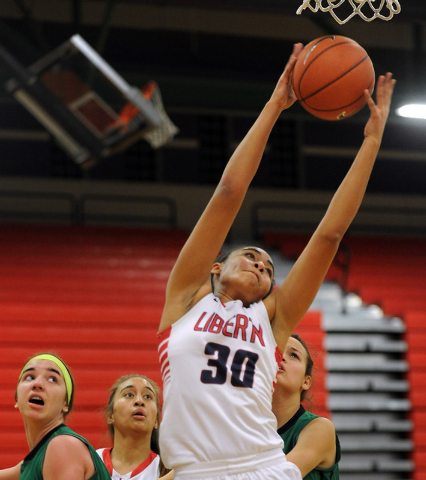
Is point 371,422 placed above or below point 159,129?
below

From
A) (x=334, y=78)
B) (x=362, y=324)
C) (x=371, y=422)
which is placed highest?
(x=334, y=78)

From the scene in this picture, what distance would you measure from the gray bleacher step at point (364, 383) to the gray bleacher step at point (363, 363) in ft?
0.23

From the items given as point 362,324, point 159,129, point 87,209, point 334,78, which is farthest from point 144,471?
point 87,209

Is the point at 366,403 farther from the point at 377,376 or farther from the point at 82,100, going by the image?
the point at 82,100

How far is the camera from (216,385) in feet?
6.62

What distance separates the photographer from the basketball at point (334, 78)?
2.61 meters

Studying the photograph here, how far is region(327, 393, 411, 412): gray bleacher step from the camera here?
7.11 meters

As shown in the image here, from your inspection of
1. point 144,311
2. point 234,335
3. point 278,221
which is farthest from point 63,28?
point 234,335

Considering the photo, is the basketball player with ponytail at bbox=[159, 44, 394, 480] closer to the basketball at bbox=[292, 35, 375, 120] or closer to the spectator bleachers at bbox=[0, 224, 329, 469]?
the basketball at bbox=[292, 35, 375, 120]

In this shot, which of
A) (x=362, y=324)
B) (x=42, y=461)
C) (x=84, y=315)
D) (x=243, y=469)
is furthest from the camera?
(x=362, y=324)

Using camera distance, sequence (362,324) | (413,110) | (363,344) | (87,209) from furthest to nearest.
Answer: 1. (87,209)
2. (413,110)
3. (362,324)
4. (363,344)

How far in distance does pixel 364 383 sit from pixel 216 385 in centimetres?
559

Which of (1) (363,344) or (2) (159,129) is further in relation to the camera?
(1) (363,344)

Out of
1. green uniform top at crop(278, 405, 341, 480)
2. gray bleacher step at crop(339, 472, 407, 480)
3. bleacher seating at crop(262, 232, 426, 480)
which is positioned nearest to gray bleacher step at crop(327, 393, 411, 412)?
bleacher seating at crop(262, 232, 426, 480)
